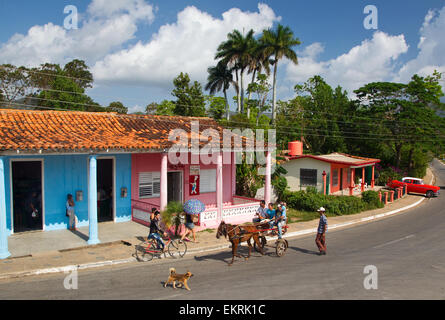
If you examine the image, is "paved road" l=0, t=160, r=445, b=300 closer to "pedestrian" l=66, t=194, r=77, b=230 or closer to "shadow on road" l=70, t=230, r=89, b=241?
"shadow on road" l=70, t=230, r=89, b=241

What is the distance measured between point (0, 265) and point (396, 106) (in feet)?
124

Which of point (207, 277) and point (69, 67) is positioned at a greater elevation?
point (69, 67)

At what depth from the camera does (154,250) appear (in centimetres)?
1077

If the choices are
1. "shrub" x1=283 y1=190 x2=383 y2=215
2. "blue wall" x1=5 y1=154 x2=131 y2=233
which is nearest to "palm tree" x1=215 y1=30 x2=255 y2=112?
"shrub" x1=283 y1=190 x2=383 y2=215

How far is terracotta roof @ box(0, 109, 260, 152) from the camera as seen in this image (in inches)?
435

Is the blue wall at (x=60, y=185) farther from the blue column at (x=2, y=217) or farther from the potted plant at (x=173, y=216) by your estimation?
the potted plant at (x=173, y=216)

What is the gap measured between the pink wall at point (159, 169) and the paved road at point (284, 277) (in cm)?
547

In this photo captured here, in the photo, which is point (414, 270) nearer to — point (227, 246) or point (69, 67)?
point (227, 246)

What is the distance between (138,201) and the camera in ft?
48.9

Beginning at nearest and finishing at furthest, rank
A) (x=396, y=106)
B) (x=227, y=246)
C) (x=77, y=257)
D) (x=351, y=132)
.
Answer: (x=77, y=257), (x=227, y=246), (x=396, y=106), (x=351, y=132)

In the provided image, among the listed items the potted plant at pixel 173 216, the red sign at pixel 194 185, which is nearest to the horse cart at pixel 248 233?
the potted plant at pixel 173 216

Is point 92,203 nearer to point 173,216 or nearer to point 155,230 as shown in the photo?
point 155,230

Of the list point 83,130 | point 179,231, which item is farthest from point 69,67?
point 179,231

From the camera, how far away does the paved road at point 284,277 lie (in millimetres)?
7703
